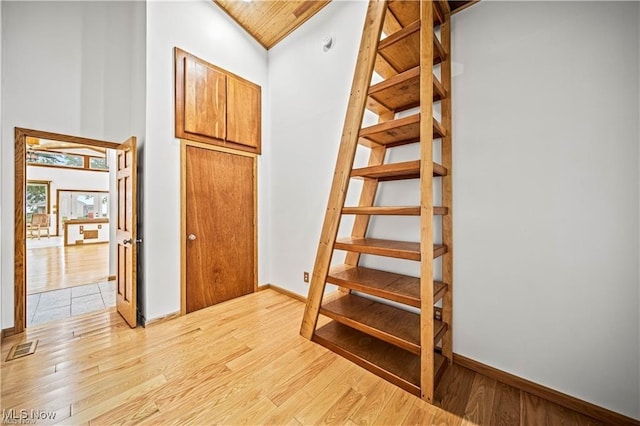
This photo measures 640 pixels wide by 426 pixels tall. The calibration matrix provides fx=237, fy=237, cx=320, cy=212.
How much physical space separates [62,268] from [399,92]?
21.7 feet

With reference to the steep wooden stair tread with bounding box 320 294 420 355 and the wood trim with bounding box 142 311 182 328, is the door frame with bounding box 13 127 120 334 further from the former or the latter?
the steep wooden stair tread with bounding box 320 294 420 355

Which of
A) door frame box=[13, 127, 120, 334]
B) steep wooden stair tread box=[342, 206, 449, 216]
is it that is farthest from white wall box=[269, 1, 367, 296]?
door frame box=[13, 127, 120, 334]

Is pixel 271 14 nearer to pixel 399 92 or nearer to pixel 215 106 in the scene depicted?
pixel 215 106

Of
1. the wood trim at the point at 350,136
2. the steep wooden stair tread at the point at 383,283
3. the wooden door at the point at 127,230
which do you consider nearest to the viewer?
the steep wooden stair tread at the point at 383,283

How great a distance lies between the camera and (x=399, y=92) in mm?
1820

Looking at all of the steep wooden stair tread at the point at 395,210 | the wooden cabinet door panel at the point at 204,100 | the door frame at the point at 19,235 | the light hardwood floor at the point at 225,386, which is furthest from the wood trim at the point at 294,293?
the door frame at the point at 19,235

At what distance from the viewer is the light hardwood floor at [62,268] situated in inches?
146

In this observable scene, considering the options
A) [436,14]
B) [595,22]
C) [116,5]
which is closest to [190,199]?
[116,5]

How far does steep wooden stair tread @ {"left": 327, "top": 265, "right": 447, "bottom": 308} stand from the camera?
1.57m

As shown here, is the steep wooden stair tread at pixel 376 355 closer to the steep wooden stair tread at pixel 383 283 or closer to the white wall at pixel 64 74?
the steep wooden stair tread at pixel 383 283

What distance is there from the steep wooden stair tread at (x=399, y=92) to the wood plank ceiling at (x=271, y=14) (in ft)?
5.52

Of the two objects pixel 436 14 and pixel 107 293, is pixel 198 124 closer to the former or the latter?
pixel 436 14

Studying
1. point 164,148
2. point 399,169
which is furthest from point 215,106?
point 399,169

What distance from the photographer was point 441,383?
1.62 metres
